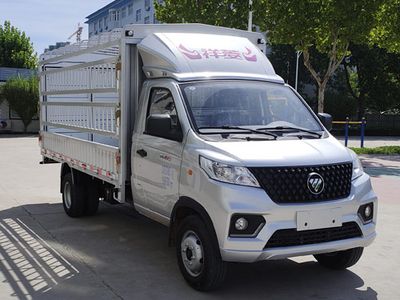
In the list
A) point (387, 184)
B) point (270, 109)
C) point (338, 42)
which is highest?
point (338, 42)

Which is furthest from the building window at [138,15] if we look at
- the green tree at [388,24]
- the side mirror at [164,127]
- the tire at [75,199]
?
the side mirror at [164,127]

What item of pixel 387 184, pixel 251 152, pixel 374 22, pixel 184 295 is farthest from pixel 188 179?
pixel 374 22

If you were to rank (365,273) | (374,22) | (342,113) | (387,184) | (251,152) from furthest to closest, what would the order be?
(342,113) < (374,22) < (387,184) < (365,273) < (251,152)

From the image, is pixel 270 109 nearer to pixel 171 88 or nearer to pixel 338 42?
pixel 171 88

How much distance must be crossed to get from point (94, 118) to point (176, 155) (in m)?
2.51

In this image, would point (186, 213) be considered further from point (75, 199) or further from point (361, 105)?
point (361, 105)

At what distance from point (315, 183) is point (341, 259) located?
53.5 inches

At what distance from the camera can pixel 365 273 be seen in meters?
5.82

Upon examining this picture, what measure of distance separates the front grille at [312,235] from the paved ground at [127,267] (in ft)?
1.96

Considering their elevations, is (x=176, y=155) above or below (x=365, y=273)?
above

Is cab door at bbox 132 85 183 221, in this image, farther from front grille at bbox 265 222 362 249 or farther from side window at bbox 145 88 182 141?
front grille at bbox 265 222 362 249

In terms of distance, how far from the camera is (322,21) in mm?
18734

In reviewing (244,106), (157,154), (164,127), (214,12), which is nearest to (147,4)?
(214,12)

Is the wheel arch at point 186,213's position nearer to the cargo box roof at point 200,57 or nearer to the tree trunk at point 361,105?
the cargo box roof at point 200,57
